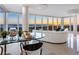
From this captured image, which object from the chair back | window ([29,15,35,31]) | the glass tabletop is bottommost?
the chair back

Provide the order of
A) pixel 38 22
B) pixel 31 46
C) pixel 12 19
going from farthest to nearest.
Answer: pixel 31 46, pixel 38 22, pixel 12 19

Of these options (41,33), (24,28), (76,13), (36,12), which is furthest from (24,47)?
(76,13)

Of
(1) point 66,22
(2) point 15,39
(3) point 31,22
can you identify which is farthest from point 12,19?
(1) point 66,22

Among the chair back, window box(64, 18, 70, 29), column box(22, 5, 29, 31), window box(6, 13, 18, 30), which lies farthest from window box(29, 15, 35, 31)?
window box(64, 18, 70, 29)

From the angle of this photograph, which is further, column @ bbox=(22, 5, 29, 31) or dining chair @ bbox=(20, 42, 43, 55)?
dining chair @ bbox=(20, 42, 43, 55)

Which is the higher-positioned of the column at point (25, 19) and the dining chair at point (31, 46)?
the column at point (25, 19)

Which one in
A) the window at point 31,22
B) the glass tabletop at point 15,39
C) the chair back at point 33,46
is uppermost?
the window at point 31,22

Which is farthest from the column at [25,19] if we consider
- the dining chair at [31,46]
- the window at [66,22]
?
the window at [66,22]

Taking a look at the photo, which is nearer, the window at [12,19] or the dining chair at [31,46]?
the window at [12,19]

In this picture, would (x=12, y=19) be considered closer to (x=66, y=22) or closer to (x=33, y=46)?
(x=33, y=46)

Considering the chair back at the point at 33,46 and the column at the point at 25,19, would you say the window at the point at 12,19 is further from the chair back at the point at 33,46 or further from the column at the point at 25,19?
the chair back at the point at 33,46

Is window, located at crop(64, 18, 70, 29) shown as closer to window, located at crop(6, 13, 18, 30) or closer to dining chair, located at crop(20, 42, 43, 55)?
dining chair, located at crop(20, 42, 43, 55)

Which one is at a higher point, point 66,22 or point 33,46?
point 66,22

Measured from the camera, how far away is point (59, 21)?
254 centimetres
